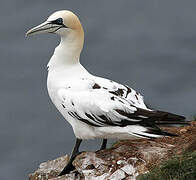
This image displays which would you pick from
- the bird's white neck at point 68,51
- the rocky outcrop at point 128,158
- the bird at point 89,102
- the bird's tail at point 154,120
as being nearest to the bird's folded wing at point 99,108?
the bird at point 89,102

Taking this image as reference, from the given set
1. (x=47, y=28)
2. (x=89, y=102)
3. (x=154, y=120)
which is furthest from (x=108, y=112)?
(x=47, y=28)

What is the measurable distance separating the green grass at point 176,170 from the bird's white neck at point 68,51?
3444mm

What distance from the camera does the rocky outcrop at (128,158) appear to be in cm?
1224

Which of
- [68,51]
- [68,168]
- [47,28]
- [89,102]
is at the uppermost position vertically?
[47,28]

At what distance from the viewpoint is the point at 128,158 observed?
1254 cm

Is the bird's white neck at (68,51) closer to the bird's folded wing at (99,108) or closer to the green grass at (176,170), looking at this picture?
the bird's folded wing at (99,108)

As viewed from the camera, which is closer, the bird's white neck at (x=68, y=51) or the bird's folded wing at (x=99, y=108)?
the bird's folded wing at (x=99, y=108)

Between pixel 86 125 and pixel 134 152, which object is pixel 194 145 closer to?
pixel 134 152

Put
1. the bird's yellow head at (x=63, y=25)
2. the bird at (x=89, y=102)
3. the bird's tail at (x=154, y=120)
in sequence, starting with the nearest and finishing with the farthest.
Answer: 1. the bird's tail at (x=154, y=120)
2. the bird at (x=89, y=102)
3. the bird's yellow head at (x=63, y=25)

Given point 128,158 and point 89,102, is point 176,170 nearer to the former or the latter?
point 128,158

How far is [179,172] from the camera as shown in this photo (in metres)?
11.3

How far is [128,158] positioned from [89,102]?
4.13ft

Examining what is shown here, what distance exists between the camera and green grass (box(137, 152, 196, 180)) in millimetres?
11180

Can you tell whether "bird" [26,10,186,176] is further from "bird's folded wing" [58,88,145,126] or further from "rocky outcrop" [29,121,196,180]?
"rocky outcrop" [29,121,196,180]
